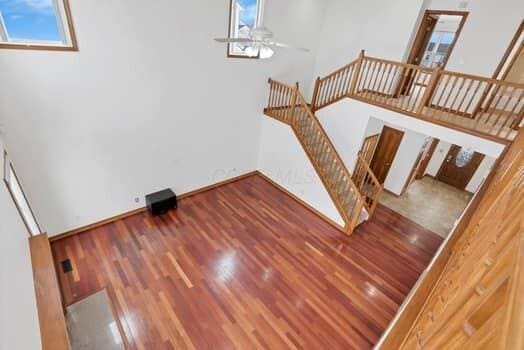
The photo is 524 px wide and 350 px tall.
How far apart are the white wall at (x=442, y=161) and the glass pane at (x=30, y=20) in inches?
371

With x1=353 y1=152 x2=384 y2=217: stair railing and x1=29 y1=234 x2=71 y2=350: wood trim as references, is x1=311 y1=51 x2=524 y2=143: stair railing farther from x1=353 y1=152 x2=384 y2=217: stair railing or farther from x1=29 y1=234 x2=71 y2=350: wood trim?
x1=29 y1=234 x2=71 y2=350: wood trim

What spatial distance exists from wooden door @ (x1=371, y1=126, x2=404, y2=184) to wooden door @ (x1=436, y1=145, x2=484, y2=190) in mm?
2565

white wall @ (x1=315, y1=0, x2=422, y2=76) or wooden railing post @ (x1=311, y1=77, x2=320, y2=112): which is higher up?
white wall @ (x1=315, y1=0, x2=422, y2=76)

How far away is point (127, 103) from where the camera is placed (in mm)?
4102

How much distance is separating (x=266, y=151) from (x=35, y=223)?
15.2ft

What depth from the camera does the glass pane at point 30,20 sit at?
2.95 meters

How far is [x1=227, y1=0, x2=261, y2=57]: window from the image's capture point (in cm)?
483

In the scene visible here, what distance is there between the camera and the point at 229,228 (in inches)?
193

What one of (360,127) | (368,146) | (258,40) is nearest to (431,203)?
(368,146)

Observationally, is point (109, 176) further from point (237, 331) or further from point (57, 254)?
point (237, 331)

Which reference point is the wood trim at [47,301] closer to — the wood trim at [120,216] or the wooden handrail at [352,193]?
the wood trim at [120,216]

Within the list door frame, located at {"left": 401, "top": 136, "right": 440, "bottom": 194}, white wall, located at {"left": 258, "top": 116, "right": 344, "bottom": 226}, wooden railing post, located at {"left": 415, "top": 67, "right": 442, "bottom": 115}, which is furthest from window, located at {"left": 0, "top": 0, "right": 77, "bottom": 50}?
door frame, located at {"left": 401, "top": 136, "right": 440, "bottom": 194}

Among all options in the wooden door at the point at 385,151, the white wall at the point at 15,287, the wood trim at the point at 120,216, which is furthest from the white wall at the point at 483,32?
the white wall at the point at 15,287

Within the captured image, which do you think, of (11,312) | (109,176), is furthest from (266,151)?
(11,312)
